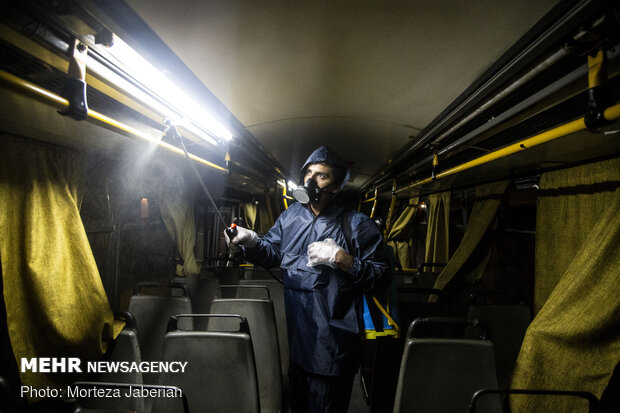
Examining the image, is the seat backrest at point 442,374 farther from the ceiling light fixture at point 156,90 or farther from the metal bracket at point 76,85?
the ceiling light fixture at point 156,90

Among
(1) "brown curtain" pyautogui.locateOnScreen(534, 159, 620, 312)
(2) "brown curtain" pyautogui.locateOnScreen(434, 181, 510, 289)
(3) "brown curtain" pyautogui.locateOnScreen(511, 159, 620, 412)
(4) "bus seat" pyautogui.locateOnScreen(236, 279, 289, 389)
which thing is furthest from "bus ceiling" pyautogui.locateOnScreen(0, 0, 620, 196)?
(4) "bus seat" pyautogui.locateOnScreen(236, 279, 289, 389)

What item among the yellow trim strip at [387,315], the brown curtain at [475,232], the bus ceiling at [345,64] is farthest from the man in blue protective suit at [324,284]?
the brown curtain at [475,232]

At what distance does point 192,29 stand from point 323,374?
2184 mm

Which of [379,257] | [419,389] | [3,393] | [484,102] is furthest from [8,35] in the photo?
[419,389]

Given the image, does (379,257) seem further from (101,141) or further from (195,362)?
(101,141)

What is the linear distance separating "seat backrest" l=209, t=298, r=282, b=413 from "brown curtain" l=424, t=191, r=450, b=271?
4402 mm

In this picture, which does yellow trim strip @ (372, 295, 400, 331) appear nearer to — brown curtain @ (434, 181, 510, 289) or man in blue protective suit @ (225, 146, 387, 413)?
man in blue protective suit @ (225, 146, 387, 413)

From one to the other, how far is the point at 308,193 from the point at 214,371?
134 centimetres

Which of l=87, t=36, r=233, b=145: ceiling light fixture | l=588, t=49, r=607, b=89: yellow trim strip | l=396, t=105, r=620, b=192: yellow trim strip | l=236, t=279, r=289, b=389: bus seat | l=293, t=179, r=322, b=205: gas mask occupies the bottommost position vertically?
l=236, t=279, r=289, b=389: bus seat

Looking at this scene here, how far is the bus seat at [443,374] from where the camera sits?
165 cm

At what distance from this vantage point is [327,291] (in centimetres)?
198

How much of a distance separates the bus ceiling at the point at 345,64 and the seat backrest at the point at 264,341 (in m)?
1.46

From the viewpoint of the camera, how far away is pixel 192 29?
1.39 metres

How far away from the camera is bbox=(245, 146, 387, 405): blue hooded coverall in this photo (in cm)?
188
